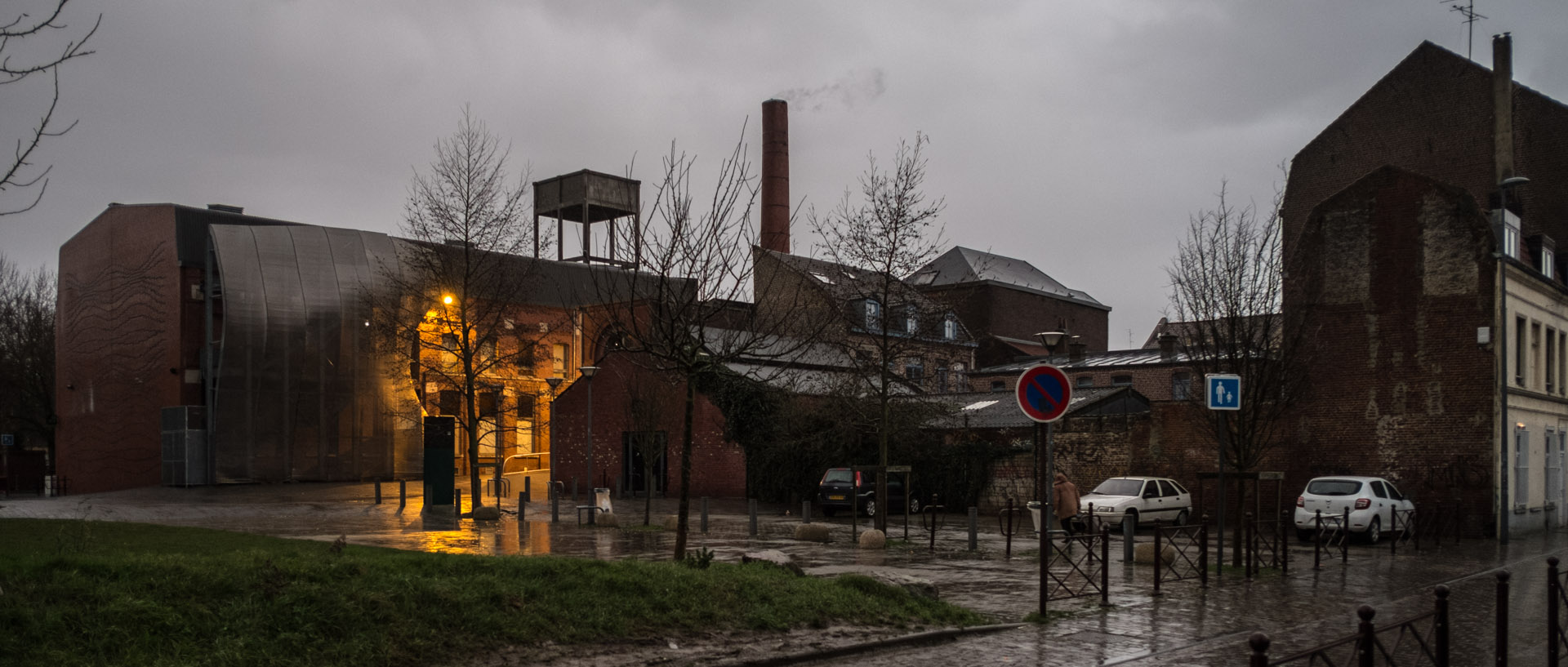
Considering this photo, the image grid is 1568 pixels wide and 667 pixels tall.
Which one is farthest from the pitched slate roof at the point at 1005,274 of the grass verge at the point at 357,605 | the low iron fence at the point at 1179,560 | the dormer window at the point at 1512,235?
the grass verge at the point at 357,605

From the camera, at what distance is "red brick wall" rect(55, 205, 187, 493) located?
46.5 m

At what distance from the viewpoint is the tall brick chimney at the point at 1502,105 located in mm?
33631

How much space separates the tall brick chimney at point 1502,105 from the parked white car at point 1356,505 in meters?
14.3

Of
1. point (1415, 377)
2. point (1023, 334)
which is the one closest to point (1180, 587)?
point (1415, 377)

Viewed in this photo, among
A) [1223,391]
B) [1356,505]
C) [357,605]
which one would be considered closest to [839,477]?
[1356,505]

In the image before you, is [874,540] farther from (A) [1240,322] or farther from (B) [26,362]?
(B) [26,362]

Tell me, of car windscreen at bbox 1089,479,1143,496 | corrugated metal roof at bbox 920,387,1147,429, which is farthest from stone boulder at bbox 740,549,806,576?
corrugated metal roof at bbox 920,387,1147,429

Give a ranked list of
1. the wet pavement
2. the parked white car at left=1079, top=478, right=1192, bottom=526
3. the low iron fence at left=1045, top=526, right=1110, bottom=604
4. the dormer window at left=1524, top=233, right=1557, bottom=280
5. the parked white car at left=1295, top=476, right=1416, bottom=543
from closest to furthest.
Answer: the wet pavement < the low iron fence at left=1045, top=526, right=1110, bottom=604 < the parked white car at left=1295, top=476, right=1416, bottom=543 < the parked white car at left=1079, top=478, right=1192, bottom=526 < the dormer window at left=1524, top=233, right=1557, bottom=280

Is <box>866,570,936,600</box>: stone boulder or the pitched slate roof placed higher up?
the pitched slate roof

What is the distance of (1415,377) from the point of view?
2761 cm

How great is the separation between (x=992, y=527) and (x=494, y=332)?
50.8 ft

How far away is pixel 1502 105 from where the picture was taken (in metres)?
34.3

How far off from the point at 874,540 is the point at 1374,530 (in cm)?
1123

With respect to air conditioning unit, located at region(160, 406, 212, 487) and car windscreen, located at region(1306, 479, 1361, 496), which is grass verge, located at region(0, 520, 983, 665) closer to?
car windscreen, located at region(1306, 479, 1361, 496)
